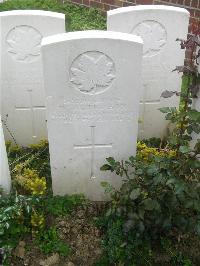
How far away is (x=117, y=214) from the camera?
313 centimetres

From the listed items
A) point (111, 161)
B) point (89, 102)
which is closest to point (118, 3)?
point (89, 102)

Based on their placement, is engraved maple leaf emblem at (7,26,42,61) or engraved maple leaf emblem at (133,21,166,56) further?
engraved maple leaf emblem at (133,21,166,56)

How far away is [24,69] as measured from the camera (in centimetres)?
391

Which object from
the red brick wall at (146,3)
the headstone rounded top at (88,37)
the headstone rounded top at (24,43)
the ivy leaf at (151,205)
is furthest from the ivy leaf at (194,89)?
the red brick wall at (146,3)

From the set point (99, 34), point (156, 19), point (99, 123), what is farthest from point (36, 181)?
point (156, 19)

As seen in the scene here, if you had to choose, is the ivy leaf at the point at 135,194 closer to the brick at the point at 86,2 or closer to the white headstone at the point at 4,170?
the white headstone at the point at 4,170

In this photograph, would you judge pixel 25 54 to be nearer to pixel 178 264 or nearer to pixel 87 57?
pixel 87 57

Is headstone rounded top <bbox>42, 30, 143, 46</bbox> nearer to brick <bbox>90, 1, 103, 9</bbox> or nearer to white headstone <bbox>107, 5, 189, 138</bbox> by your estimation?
white headstone <bbox>107, 5, 189, 138</bbox>

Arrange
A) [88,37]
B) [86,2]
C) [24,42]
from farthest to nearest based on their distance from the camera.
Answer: [86,2], [24,42], [88,37]

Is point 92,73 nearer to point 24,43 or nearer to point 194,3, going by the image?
point 24,43

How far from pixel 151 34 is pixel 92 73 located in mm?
1047

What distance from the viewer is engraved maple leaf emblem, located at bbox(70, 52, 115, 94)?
306 centimetres

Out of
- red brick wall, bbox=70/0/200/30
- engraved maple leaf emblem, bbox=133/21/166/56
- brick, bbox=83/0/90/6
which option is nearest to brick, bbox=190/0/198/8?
red brick wall, bbox=70/0/200/30

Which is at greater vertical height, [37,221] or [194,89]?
[194,89]
